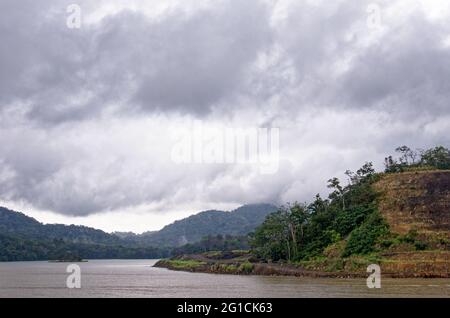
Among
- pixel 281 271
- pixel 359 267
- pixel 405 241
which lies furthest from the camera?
pixel 281 271

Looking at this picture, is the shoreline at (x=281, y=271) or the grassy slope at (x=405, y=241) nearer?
the shoreline at (x=281, y=271)

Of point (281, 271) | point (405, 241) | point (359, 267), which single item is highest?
point (405, 241)

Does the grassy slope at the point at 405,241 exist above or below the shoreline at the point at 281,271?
above

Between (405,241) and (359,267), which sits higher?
(405,241)

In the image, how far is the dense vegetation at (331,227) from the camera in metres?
92.4

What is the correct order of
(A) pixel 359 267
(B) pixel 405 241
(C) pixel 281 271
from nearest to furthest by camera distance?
1. (A) pixel 359 267
2. (B) pixel 405 241
3. (C) pixel 281 271

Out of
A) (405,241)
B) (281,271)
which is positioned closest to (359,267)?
(405,241)

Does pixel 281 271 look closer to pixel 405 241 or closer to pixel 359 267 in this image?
pixel 359 267

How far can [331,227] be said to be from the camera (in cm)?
10575

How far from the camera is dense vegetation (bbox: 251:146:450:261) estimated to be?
92.4m

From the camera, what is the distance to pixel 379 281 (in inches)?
2717

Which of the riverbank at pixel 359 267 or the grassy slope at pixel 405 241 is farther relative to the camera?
the grassy slope at pixel 405 241

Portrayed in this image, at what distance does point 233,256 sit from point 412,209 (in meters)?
51.5
